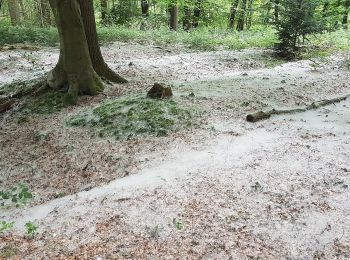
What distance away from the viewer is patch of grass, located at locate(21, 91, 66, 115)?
8297mm

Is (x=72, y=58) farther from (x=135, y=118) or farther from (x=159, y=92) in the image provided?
(x=135, y=118)

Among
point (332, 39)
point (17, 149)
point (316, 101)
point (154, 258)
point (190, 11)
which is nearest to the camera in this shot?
point (154, 258)

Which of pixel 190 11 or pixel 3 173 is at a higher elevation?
pixel 190 11

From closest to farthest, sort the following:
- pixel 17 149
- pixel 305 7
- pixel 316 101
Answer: pixel 17 149, pixel 316 101, pixel 305 7

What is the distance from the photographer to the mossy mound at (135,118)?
6918 mm

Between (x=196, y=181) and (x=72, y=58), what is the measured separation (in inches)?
198

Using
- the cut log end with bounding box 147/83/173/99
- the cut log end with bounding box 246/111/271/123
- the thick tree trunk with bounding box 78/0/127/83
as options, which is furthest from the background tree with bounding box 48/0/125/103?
the cut log end with bounding box 246/111/271/123

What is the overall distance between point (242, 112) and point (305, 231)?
13.2 feet

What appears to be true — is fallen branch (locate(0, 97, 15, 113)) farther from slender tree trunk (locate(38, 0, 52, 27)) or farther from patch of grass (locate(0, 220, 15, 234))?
slender tree trunk (locate(38, 0, 52, 27))

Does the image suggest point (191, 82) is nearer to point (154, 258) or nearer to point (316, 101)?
point (316, 101)

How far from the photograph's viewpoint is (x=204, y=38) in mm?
16953

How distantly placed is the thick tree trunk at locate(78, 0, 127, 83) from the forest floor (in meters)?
0.46

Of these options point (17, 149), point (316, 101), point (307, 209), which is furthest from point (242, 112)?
point (17, 149)

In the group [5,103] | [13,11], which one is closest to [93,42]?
[5,103]
